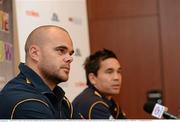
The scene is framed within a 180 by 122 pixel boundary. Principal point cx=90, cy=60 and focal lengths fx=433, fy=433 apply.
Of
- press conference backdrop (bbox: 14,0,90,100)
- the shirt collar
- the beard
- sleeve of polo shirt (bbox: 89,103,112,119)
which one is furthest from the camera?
press conference backdrop (bbox: 14,0,90,100)

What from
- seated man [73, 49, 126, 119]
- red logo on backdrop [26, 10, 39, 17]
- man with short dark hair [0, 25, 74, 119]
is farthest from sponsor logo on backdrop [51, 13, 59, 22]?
man with short dark hair [0, 25, 74, 119]

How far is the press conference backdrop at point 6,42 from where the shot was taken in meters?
2.95

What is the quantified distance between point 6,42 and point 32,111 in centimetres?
140

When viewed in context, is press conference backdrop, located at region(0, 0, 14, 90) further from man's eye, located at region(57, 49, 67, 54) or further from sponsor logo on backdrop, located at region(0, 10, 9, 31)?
man's eye, located at region(57, 49, 67, 54)

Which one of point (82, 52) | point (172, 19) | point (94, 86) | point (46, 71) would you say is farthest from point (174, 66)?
point (46, 71)

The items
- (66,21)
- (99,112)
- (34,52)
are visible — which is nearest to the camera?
(34,52)

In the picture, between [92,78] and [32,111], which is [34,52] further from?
[92,78]

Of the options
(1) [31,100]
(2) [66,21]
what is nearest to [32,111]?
(1) [31,100]

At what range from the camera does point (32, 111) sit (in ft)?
5.57

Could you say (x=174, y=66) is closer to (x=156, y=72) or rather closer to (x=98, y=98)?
(x=156, y=72)

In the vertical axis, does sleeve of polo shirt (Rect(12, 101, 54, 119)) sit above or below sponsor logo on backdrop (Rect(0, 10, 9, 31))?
below

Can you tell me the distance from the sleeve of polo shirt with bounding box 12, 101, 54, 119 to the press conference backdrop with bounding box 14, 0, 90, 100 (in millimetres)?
1438

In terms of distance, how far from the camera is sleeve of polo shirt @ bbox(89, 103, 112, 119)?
246cm

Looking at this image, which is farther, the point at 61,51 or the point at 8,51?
the point at 8,51
